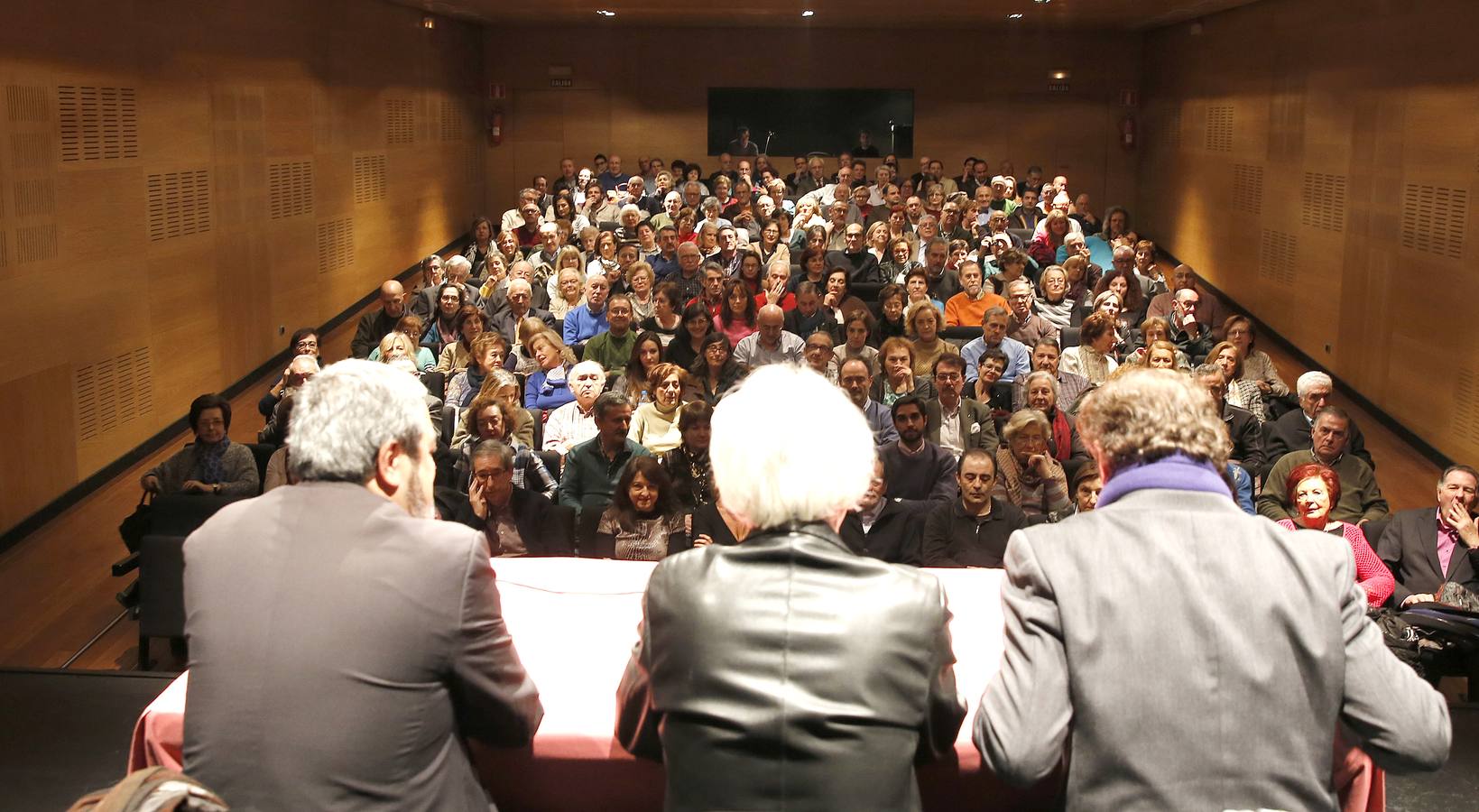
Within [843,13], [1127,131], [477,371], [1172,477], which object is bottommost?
[477,371]

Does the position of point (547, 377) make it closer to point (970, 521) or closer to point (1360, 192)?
point (970, 521)

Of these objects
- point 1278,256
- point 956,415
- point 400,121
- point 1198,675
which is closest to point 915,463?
point 956,415

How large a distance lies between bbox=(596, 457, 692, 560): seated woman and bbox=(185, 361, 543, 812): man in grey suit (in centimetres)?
301

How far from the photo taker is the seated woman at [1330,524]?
4488 millimetres

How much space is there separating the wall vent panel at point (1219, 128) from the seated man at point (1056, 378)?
732 centimetres

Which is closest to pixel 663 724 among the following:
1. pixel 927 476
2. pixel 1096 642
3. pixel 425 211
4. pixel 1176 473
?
pixel 1096 642

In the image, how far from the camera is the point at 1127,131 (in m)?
17.5

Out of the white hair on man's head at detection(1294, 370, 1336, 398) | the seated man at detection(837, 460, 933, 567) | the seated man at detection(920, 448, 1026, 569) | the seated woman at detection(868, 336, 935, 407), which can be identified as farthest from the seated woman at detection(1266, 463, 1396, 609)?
the seated woman at detection(868, 336, 935, 407)

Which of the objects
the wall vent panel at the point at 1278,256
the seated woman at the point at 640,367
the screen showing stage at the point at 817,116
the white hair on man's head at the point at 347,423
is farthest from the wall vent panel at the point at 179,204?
the screen showing stage at the point at 817,116

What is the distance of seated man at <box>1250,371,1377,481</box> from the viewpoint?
627 cm

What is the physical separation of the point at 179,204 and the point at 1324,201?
27.6ft

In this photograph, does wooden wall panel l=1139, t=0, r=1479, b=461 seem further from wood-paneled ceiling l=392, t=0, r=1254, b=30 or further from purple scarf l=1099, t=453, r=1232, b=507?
purple scarf l=1099, t=453, r=1232, b=507

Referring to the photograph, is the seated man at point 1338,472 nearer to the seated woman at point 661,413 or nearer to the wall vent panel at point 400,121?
the seated woman at point 661,413

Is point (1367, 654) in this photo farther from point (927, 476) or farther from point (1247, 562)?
point (927, 476)
